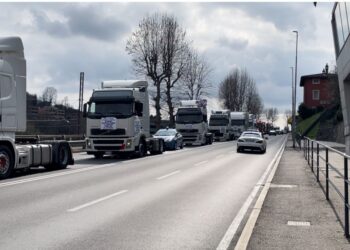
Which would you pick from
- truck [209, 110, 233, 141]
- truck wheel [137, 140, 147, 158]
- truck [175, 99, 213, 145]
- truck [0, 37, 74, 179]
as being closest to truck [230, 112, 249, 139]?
truck [209, 110, 233, 141]

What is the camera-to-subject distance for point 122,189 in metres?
12.9

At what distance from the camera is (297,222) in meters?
8.75

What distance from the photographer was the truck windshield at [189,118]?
142 feet

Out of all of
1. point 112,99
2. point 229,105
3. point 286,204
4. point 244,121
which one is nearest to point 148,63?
point 244,121

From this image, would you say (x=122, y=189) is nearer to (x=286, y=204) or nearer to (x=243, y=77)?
(x=286, y=204)

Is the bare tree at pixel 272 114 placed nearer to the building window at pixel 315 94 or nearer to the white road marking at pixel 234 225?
the building window at pixel 315 94

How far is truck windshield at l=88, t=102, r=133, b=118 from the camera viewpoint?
2397cm

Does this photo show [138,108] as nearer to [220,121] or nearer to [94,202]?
[94,202]

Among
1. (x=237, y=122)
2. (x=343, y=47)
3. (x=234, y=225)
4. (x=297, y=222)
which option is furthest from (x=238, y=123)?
(x=234, y=225)

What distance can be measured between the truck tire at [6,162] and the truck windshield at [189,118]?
27946 millimetres

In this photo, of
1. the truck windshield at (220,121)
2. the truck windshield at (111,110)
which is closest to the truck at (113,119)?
the truck windshield at (111,110)

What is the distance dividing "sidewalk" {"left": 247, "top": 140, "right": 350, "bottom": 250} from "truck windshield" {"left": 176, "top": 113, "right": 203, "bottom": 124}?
29075mm

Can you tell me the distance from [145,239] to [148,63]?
51376 mm

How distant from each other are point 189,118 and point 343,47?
18570mm
